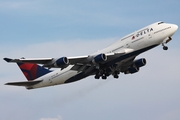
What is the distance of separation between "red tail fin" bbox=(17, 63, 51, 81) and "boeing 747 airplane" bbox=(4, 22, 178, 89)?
2844 mm

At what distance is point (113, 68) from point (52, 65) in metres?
8.90

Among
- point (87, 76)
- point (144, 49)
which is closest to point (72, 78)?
point (87, 76)

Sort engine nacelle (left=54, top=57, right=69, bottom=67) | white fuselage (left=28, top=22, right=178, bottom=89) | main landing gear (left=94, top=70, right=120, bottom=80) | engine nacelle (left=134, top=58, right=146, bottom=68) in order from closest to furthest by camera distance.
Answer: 1. engine nacelle (left=54, top=57, right=69, bottom=67)
2. white fuselage (left=28, top=22, right=178, bottom=89)
3. main landing gear (left=94, top=70, right=120, bottom=80)
4. engine nacelle (left=134, top=58, right=146, bottom=68)

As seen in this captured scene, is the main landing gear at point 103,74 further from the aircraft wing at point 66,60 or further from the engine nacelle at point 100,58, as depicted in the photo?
the engine nacelle at point 100,58

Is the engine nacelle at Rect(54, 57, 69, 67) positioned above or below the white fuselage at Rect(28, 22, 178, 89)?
below

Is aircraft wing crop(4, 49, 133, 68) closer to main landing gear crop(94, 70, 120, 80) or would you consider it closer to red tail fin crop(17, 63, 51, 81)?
main landing gear crop(94, 70, 120, 80)

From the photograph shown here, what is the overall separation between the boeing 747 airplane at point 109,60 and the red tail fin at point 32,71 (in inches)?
112

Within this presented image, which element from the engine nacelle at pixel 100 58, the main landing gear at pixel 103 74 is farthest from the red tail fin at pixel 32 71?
the engine nacelle at pixel 100 58

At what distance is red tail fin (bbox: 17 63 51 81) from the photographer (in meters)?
76.4

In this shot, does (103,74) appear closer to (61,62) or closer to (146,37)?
(61,62)

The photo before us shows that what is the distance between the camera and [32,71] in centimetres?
7806

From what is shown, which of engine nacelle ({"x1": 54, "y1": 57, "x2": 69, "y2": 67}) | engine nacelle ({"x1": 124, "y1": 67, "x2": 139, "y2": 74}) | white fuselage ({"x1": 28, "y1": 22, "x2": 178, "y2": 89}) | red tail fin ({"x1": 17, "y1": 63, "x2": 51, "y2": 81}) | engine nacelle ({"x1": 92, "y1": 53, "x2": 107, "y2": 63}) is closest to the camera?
engine nacelle ({"x1": 54, "y1": 57, "x2": 69, "y2": 67})

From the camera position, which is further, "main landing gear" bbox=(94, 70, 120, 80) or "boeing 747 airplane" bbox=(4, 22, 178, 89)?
"main landing gear" bbox=(94, 70, 120, 80)

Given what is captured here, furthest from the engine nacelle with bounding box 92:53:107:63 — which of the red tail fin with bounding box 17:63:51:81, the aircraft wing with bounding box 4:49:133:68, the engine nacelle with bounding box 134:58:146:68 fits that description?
the red tail fin with bounding box 17:63:51:81
